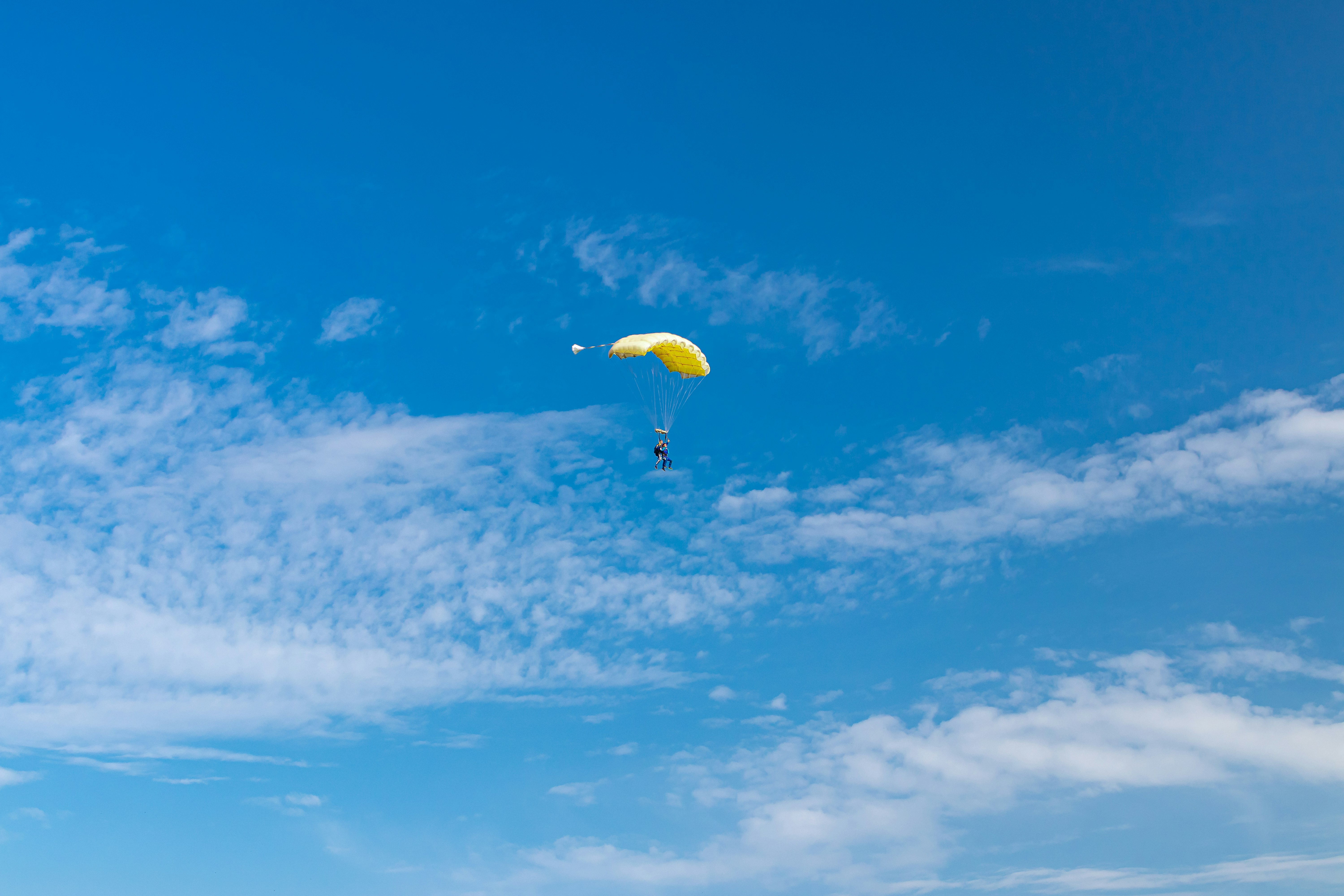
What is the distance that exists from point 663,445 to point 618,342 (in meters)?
10.4

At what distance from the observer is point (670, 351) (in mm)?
86188

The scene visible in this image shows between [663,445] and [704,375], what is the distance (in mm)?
6192

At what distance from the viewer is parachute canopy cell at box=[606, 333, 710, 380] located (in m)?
83.2

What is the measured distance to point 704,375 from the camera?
292 ft

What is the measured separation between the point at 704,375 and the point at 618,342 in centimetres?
821

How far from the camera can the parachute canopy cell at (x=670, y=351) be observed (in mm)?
83188

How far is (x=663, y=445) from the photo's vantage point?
9069cm

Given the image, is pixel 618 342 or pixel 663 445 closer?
pixel 618 342

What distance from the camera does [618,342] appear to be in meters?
83.6
